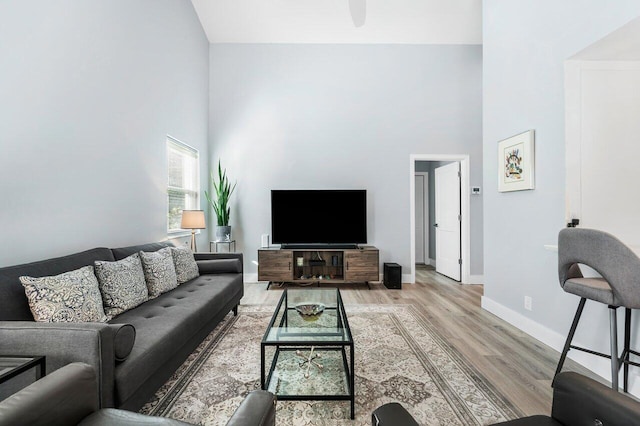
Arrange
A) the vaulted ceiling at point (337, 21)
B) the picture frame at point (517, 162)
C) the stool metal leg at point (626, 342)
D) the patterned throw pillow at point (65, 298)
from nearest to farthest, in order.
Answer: the patterned throw pillow at point (65, 298) < the stool metal leg at point (626, 342) < the picture frame at point (517, 162) < the vaulted ceiling at point (337, 21)

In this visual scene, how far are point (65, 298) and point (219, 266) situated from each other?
168 centimetres

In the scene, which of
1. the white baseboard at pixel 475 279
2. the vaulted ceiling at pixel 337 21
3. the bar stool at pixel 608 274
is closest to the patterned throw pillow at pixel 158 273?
the bar stool at pixel 608 274

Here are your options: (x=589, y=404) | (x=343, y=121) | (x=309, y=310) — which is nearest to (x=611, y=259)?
(x=589, y=404)

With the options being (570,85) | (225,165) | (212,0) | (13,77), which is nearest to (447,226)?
(570,85)

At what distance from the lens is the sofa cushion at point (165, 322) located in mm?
1406

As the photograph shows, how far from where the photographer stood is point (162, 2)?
136 inches

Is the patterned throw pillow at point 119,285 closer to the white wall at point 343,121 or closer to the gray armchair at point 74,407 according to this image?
the gray armchair at point 74,407

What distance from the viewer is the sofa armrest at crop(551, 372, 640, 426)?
85 centimetres

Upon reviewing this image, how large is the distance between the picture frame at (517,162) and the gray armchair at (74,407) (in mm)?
2840

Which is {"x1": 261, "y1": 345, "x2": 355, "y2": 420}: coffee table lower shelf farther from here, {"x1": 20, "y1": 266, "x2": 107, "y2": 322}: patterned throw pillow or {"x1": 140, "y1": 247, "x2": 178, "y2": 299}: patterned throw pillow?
{"x1": 140, "y1": 247, "x2": 178, "y2": 299}: patterned throw pillow

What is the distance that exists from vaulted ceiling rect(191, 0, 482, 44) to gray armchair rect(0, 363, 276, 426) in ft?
15.0

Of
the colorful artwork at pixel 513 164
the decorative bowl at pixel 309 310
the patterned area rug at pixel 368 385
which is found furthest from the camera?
the colorful artwork at pixel 513 164

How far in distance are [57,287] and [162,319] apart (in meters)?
0.57

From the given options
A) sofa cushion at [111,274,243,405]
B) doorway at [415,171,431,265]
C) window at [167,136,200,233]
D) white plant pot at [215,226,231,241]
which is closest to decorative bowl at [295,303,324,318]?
sofa cushion at [111,274,243,405]
